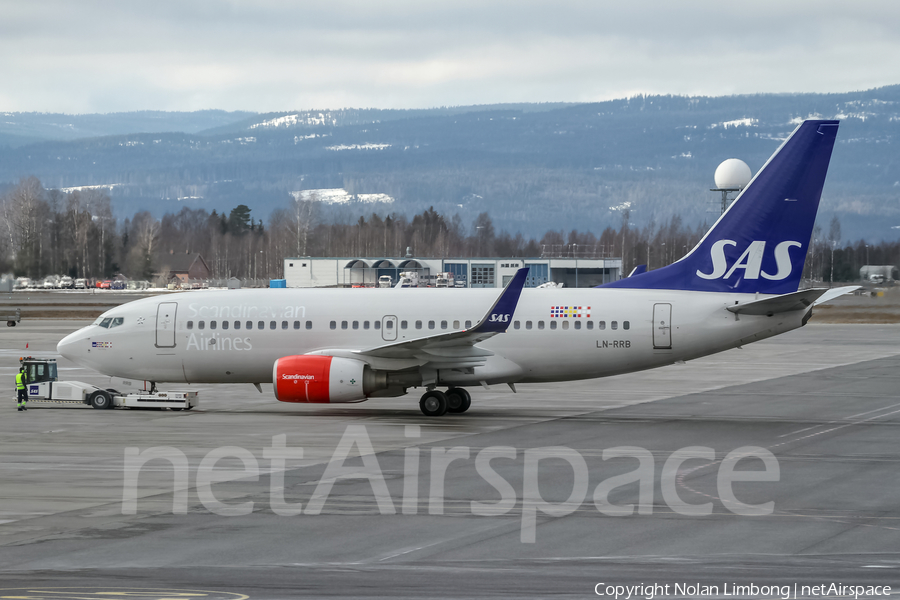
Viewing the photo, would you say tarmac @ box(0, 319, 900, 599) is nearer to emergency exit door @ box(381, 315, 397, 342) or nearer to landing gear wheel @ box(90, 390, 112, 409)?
landing gear wheel @ box(90, 390, 112, 409)

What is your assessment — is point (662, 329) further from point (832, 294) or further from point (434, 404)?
point (434, 404)

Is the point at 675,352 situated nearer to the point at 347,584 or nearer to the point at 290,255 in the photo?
the point at 347,584

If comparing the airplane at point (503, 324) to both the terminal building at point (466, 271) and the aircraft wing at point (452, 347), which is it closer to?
the aircraft wing at point (452, 347)

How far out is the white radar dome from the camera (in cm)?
8144

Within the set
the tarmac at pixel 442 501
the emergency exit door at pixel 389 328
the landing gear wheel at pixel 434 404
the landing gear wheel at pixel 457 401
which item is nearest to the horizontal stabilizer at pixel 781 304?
the tarmac at pixel 442 501

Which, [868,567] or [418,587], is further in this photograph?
[868,567]

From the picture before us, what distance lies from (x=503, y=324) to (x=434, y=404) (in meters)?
3.74

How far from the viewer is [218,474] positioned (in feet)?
64.7

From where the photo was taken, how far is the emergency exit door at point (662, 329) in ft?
93.1

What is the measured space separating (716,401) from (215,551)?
73.9 feet

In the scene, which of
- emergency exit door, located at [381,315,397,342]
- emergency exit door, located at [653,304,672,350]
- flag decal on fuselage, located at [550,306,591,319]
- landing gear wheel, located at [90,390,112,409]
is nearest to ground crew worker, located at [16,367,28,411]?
landing gear wheel, located at [90,390,112,409]

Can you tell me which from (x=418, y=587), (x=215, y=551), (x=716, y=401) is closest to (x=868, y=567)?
(x=418, y=587)

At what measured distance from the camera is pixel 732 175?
3223 inches

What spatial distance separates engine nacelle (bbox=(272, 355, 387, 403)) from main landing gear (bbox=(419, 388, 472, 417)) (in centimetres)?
202
